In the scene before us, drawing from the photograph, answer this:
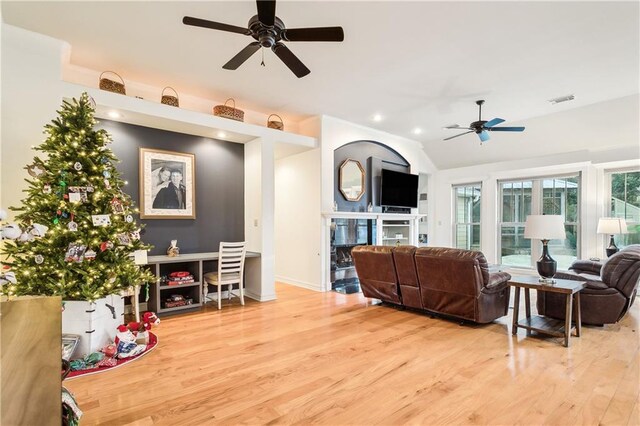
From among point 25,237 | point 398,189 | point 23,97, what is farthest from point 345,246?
point 23,97

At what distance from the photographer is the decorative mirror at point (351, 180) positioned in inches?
245

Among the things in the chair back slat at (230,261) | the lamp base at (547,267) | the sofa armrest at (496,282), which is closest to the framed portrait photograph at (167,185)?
the chair back slat at (230,261)

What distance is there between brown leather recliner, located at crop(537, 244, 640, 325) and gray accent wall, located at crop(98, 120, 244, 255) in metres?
4.56

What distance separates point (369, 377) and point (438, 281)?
1.71 metres

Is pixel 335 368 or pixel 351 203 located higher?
pixel 351 203

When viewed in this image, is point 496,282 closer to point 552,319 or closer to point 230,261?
point 552,319

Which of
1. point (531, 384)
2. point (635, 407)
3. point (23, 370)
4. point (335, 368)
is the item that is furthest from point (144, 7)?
point (635, 407)

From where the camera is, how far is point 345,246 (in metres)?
6.30

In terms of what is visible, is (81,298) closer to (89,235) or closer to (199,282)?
(89,235)

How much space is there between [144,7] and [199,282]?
3277 millimetres

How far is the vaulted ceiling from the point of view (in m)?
2.96

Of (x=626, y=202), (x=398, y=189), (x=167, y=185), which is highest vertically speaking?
(x=398, y=189)

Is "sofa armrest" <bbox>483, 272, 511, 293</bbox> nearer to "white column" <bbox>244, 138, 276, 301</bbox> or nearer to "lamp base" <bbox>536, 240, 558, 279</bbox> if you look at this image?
"lamp base" <bbox>536, 240, 558, 279</bbox>

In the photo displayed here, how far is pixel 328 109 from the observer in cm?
555
